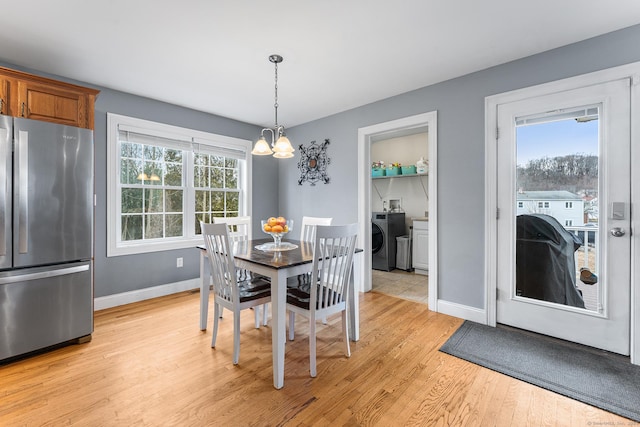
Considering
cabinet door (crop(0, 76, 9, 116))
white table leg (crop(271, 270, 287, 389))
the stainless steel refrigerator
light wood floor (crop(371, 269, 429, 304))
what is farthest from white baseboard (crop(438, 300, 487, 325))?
cabinet door (crop(0, 76, 9, 116))

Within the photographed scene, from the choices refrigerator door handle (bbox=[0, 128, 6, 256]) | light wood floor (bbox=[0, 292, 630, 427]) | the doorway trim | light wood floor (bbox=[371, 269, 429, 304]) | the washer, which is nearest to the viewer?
light wood floor (bbox=[0, 292, 630, 427])

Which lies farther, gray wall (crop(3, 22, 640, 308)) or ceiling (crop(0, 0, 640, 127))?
gray wall (crop(3, 22, 640, 308))

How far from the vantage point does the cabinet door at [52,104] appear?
7.23 feet

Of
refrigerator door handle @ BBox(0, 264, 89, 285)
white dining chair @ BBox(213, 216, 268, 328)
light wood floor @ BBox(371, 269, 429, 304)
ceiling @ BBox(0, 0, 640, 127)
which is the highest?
ceiling @ BBox(0, 0, 640, 127)

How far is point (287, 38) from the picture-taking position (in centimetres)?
221

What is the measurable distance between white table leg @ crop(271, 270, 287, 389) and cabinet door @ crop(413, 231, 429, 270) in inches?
129

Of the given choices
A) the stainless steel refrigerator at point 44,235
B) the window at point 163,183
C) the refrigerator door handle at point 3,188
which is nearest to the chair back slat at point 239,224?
the window at point 163,183

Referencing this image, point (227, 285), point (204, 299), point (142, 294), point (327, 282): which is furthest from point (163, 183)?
point (327, 282)

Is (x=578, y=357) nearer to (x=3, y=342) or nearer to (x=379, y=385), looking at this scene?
(x=379, y=385)

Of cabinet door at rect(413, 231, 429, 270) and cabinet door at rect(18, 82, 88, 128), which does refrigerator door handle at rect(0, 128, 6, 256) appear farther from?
cabinet door at rect(413, 231, 429, 270)

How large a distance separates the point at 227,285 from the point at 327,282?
760 mm

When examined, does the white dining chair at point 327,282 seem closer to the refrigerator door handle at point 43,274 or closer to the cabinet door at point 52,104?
the refrigerator door handle at point 43,274

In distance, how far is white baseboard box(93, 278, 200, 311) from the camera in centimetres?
311

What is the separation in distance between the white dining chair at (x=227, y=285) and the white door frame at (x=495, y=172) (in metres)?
2.09
